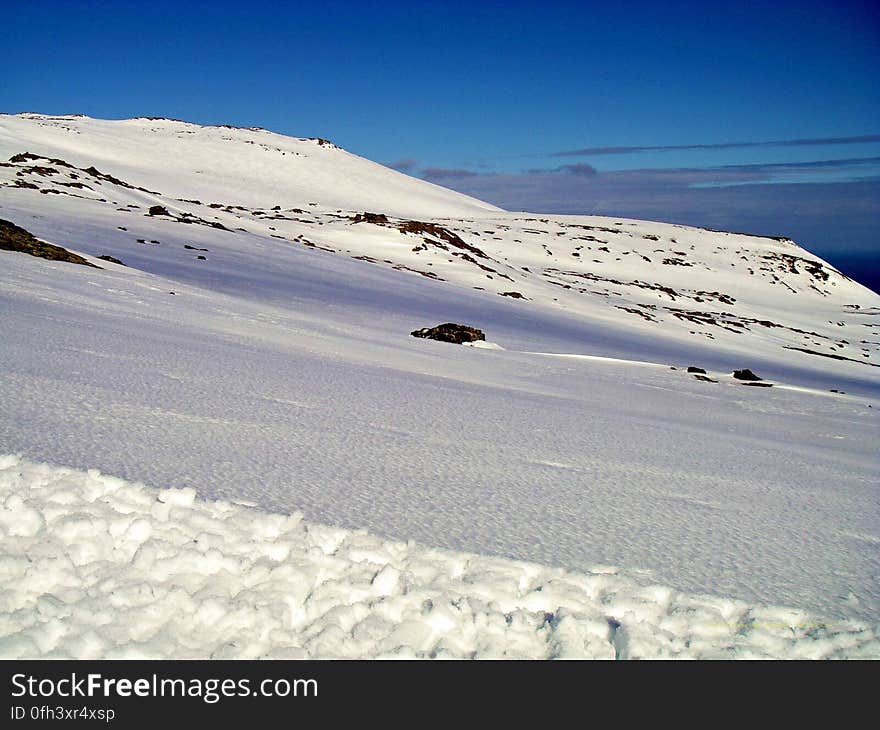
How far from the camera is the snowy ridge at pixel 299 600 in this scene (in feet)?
9.50

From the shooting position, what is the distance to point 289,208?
190 ft

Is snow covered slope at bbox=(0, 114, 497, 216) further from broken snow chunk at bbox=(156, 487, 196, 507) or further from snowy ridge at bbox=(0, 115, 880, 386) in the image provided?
broken snow chunk at bbox=(156, 487, 196, 507)

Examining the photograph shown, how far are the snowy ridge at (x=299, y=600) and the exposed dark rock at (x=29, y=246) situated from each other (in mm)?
11274

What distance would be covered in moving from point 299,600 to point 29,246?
1309 centimetres

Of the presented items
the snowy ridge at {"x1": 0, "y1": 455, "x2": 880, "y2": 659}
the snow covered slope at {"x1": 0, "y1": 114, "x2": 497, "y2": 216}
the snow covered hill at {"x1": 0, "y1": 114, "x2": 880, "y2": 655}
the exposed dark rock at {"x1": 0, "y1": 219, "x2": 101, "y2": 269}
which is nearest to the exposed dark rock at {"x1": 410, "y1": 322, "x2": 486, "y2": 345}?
the snow covered hill at {"x1": 0, "y1": 114, "x2": 880, "y2": 655}

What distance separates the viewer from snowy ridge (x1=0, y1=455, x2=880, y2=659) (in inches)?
114

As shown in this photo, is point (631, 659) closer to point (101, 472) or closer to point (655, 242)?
point (101, 472)

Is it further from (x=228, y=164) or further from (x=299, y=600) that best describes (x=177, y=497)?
(x=228, y=164)

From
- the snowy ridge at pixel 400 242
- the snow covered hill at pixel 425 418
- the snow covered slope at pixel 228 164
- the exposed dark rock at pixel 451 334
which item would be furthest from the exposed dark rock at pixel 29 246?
the snow covered slope at pixel 228 164

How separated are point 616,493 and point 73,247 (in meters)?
16.8

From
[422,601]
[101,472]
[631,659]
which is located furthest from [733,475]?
[101,472]

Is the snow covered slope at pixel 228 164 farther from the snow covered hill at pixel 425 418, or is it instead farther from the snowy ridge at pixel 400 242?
the snow covered hill at pixel 425 418

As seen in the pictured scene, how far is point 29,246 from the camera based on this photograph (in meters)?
13.4
